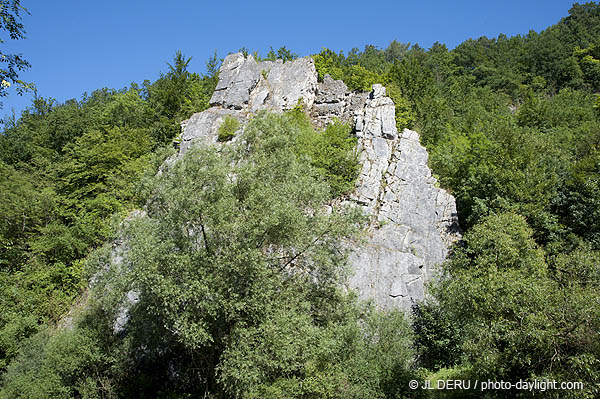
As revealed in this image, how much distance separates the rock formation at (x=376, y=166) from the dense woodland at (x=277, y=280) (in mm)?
1382

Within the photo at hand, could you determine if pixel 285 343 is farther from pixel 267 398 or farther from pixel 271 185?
pixel 271 185

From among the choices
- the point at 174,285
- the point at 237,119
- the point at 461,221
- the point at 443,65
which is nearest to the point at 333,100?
the point at 237,119

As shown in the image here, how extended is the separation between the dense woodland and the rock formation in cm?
138

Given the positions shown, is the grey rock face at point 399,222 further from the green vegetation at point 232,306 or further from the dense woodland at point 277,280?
the green vegetation at point 232,306

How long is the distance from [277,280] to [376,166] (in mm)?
15551

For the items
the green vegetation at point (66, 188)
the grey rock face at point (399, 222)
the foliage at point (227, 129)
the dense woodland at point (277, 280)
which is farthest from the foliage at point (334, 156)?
the green vegetation at point (66, 188)

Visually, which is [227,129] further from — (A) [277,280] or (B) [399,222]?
(A) [277,280]

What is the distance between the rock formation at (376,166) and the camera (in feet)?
71.4

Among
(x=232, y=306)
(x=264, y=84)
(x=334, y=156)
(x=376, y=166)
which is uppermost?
(x=264, y=84)

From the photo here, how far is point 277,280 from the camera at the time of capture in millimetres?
14781

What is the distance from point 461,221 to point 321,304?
46.6 feet

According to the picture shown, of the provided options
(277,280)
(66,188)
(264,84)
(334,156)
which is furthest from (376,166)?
(66,188)

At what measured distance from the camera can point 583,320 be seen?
32.6ft

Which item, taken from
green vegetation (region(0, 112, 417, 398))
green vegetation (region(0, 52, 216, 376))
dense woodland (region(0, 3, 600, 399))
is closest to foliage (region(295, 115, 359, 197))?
dense woodland (region(0, 3, 600, 399))
